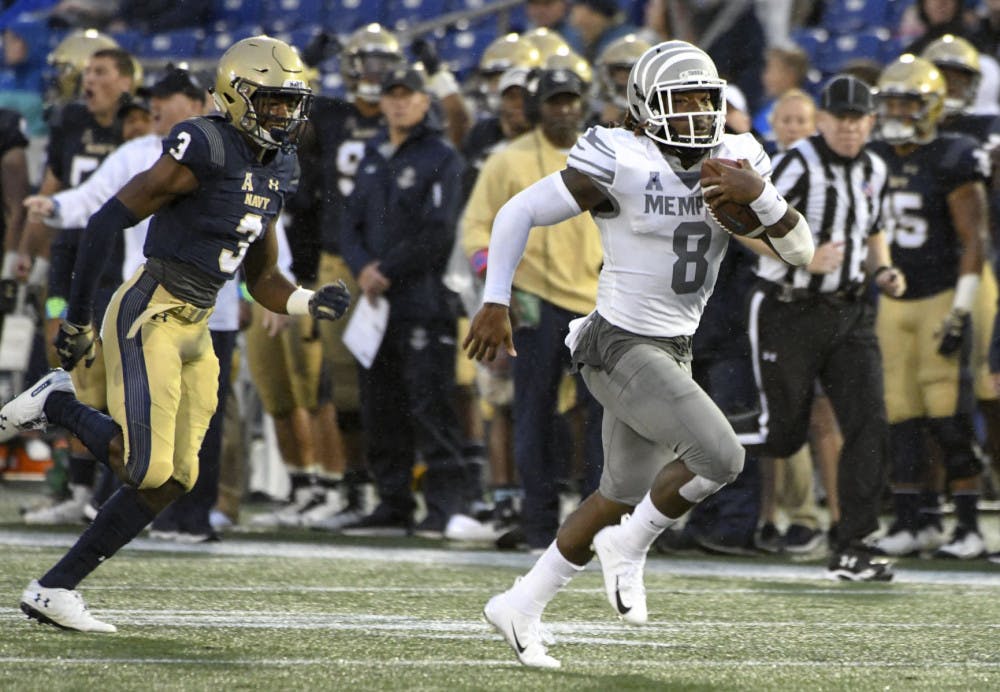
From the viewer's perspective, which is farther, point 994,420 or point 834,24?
point 834,24

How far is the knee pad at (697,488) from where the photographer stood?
4613 mm

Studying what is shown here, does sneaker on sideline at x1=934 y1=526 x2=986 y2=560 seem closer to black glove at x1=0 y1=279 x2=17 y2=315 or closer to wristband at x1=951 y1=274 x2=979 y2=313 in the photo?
wristband at x1=951 y1=274 x2=979 y2=313

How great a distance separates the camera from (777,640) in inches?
196

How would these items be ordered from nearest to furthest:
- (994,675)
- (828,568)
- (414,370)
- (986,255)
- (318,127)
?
1. (994,675)
2. (828,568)
3. (986,255)
4. (414,370)
5. (318,127)

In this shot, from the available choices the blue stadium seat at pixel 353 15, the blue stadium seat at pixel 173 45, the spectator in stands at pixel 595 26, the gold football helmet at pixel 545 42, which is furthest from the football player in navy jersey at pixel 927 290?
the blue stadium seat at pixel 173 45

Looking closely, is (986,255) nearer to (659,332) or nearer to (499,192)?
(499,192)

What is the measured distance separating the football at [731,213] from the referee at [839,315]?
2.03m

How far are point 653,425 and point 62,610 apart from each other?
1554 millimetres

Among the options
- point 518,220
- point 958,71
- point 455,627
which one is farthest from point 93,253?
point 958,71

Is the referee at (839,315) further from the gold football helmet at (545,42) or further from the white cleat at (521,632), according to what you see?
the gold football helmet at (545,42)

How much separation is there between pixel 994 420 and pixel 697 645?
146 inches

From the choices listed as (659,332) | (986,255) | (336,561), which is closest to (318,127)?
(336,561)

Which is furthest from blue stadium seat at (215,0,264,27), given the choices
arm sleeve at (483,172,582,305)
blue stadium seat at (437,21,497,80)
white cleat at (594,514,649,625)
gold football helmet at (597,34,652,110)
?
white cleat at (594,514,649,625)

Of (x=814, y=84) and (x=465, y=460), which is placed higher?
(x=814, y=84)
